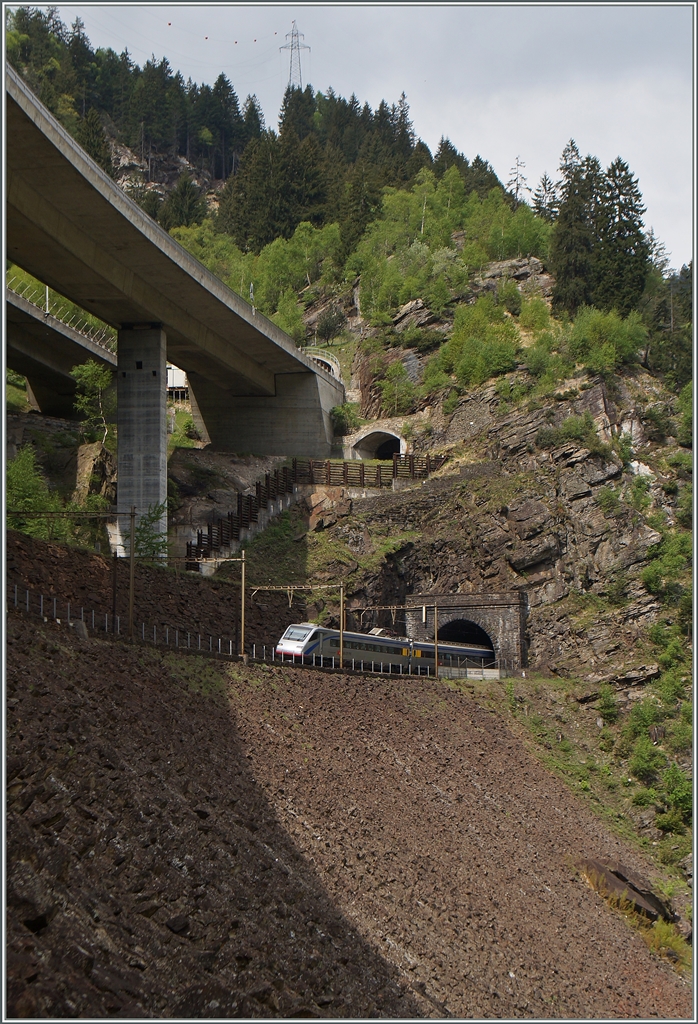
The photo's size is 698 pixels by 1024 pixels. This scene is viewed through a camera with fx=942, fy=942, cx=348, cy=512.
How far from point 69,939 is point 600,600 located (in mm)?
41399

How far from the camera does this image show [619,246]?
76250 mm

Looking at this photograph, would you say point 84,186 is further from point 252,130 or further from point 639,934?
point 252,130

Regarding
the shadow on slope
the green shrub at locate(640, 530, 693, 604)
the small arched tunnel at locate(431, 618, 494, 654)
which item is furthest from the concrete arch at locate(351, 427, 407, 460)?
the shadow on slope

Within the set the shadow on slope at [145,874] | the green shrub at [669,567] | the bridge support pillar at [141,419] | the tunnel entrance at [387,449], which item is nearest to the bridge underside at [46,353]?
the bridge support pillar at [141,419]

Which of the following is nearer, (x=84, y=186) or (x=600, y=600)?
(x=84, y=186)

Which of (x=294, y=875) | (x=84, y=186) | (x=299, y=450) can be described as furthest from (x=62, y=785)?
(x=299, y=450)

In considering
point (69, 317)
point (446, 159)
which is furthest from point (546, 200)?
point (69, 317)

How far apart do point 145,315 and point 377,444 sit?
27.5 m

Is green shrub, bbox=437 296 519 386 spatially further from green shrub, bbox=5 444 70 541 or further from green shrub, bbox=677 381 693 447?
green shrub, bbox=5 444 70 541

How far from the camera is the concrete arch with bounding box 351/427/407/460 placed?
6776 centimetres

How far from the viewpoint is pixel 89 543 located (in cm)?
4328

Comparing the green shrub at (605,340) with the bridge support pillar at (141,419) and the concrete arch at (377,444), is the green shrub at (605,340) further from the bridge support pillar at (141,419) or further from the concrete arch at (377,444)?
the bridge support pillar at (141,419)

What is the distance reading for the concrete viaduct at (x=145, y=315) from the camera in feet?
112

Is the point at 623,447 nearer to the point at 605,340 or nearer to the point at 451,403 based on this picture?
the point at 605,340
